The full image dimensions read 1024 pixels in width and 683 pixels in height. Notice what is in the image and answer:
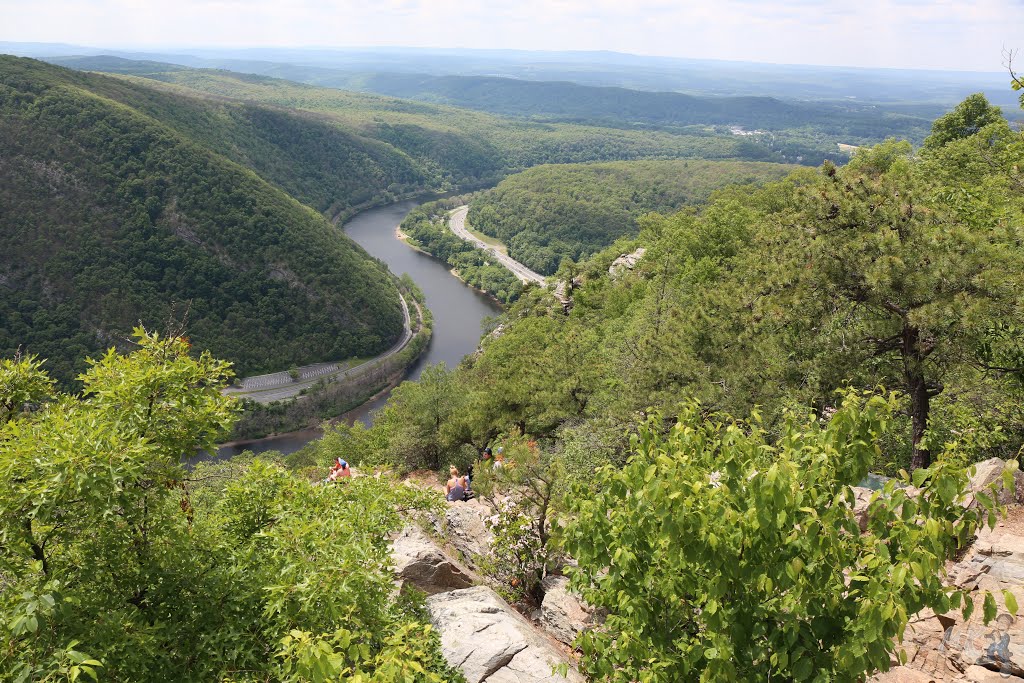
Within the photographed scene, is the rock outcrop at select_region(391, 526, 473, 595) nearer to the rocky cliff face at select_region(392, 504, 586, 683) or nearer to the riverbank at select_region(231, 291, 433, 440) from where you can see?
the rocky cliff face at select_region(392, 504, 586, 683)

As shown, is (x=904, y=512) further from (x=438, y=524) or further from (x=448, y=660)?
(x=438, y=524)

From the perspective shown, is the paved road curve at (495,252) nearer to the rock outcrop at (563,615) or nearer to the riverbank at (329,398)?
the riverbank at (329,398)

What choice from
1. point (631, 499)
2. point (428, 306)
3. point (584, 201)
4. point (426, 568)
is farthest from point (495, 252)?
point (631, 499)

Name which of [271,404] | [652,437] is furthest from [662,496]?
[271,404]

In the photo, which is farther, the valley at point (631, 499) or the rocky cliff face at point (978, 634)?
the rocky cliff face at point (978, 634)

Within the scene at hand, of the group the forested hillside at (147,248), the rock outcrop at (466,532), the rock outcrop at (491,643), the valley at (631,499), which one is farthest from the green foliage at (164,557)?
the forested hillside at (147,248)
